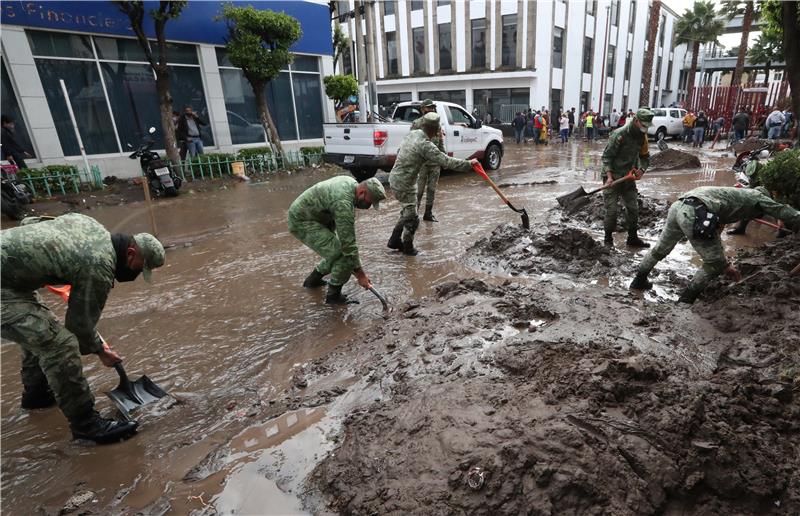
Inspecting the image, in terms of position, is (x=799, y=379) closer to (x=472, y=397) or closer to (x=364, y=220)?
(x=472, y=397)

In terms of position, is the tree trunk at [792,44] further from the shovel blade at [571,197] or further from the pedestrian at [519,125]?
the pedestrian at [519,125]

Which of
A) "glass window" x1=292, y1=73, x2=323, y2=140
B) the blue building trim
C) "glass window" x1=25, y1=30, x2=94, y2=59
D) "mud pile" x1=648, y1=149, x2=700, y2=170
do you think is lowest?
"mud pile" x1=648, y1=149, x2=700, y2=170

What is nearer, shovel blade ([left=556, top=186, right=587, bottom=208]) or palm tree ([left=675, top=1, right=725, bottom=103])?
shovel blade ([left=556, top=186, right=587, bottom=208])

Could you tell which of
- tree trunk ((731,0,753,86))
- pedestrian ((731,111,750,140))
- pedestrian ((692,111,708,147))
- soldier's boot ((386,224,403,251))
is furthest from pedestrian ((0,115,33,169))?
tree trunk ((731,0,753,86))

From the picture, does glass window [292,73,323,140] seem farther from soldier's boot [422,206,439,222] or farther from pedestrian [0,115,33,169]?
soldier's boot [422,206,439,222]

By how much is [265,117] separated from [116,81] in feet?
12.1

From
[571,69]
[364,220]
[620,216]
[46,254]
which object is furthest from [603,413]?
[571,69]

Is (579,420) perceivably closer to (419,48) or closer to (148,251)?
(148,251)

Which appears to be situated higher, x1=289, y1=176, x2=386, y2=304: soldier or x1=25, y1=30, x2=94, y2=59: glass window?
x1=25, y1=30, x2=94, y2=59: glass window

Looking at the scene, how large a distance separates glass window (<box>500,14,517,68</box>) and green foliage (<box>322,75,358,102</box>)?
16.1 metres

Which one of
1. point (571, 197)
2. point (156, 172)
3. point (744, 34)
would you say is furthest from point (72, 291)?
point (744, 34)

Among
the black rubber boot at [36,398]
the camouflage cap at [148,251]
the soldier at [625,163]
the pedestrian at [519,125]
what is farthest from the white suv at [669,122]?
the black rubber boot at [36,398]

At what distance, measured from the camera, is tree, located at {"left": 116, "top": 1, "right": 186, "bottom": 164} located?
952 centimetres

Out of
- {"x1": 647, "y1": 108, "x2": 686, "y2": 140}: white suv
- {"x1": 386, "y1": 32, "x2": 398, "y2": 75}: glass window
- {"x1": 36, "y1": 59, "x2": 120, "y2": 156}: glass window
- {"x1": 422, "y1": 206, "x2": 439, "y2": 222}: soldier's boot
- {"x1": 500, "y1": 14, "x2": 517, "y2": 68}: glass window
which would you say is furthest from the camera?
{"x1": 386, "y1": 32, "x2": 398, "y2": 75}: glass window
